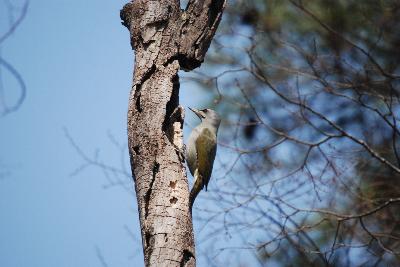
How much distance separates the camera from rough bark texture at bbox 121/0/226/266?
12.4 feet

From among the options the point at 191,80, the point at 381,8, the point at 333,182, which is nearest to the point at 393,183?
the point at 333,182

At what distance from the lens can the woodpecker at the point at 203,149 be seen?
4.82m

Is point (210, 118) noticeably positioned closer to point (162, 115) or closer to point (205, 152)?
point (205, 152)

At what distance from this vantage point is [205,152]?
5.02 m

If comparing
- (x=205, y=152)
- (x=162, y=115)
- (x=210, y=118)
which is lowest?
(x=162, y=115)

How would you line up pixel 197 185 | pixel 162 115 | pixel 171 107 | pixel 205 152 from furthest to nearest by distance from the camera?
pixel 205 152, pixel 197 185, pixel 171 107, pixel 162 115

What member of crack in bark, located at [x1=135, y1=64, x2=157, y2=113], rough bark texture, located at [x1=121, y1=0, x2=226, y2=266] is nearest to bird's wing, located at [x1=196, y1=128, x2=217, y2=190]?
rough bark texture, located at [x1=121, y1=0, x2=226, y2=266]

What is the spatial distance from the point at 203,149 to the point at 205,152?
3 centimetres

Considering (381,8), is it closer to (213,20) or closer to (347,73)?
(347,73)

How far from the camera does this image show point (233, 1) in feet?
24.6

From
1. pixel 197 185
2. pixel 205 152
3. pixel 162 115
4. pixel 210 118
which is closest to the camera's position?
pixel 162 115

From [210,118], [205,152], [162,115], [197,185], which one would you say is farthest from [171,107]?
[210,118]

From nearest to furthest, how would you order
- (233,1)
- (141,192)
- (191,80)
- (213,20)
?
(141,192), (213,20), (191,80), (233,1)

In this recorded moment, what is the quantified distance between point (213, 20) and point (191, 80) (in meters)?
2.58
